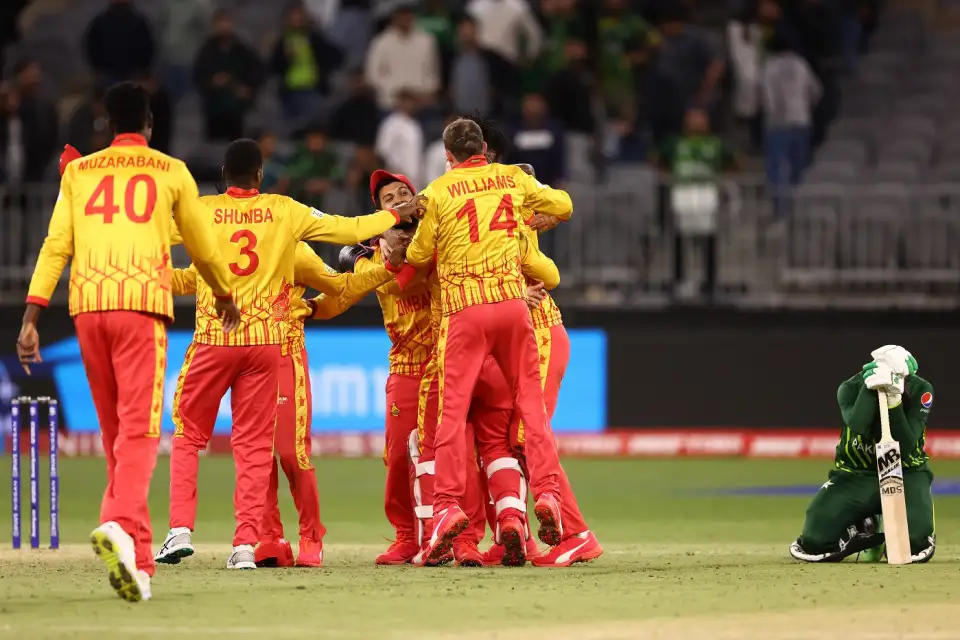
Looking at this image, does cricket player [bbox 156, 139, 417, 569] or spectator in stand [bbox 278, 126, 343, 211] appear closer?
cricket player [bbox 156, 139, 417, 569]

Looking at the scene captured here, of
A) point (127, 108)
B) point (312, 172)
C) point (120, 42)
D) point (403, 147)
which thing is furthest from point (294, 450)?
point (120, 42)

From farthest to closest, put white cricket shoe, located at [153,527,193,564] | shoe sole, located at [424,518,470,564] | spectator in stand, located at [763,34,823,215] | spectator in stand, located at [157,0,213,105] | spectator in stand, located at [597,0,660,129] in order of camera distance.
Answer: spectator in stand, located at [157,0,213,105]
spectator in stand, located at [597,0,660,129]
spectator in stand, located at [763,34,823,215]
white cricket shoe, located at [153,527,193,564]
shoe sole, located at [424,518,470,564]

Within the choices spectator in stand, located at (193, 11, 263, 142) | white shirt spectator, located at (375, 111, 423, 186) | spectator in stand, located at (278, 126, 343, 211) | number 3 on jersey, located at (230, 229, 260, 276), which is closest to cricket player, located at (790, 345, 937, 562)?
number 3 on jersey, located at (230, 229, 260, 276)

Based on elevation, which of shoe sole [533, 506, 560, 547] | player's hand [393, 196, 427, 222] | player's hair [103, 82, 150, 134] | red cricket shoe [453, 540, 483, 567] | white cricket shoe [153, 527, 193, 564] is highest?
player's hair [103, 82, 150, 134]

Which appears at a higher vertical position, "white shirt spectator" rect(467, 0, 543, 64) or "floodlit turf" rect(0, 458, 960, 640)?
"white shirt spectator" rect(467, 0, 543, 64)

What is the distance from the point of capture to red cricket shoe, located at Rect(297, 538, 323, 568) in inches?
384

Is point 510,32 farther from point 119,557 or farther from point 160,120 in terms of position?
point 119,557

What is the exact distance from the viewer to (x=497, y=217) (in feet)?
31.4

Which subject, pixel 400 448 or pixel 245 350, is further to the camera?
pixel 400 448

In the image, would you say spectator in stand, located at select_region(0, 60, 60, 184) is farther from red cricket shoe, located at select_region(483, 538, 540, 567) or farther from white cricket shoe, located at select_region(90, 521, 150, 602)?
white cricket shoe, located at select_region(90, 521, 150, 602)

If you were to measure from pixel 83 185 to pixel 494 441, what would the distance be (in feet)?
9.68

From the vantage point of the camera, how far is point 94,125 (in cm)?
1889

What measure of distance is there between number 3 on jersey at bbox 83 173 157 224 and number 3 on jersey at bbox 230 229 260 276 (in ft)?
4.46

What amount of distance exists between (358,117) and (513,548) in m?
11.1
